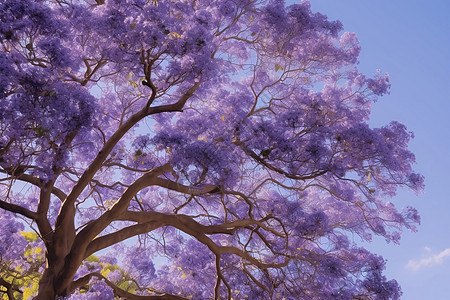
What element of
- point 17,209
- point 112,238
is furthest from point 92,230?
point 17,209

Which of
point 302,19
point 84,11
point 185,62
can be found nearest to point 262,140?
point 185,62

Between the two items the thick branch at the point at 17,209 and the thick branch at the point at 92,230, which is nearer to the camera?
the thick branch at the point at 17,209

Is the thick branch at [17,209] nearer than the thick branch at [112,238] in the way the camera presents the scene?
Yes

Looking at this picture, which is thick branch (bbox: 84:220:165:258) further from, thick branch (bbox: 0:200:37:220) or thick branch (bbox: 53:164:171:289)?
thick branch (bbox: 0:200:37:220)

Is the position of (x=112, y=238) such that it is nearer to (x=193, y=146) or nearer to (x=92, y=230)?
(x=92, y=230)

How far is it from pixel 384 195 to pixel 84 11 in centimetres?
613

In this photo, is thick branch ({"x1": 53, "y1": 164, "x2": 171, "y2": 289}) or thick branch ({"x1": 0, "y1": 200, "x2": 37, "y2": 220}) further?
thick branch ({"x1": 53, "y1": 164, "x2": 171, "y2": 289})

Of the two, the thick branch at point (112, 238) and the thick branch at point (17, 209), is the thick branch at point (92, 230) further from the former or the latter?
the thick branch at point (17, 209)

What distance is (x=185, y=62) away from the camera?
778 centimetres

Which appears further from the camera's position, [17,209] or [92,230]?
[92,230]

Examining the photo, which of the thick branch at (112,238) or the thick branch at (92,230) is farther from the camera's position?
the thick branch at (112,238)

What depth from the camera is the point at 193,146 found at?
7566 mm

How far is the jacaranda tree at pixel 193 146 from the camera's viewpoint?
7160mm

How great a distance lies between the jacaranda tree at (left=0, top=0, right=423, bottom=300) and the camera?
7.16 m
